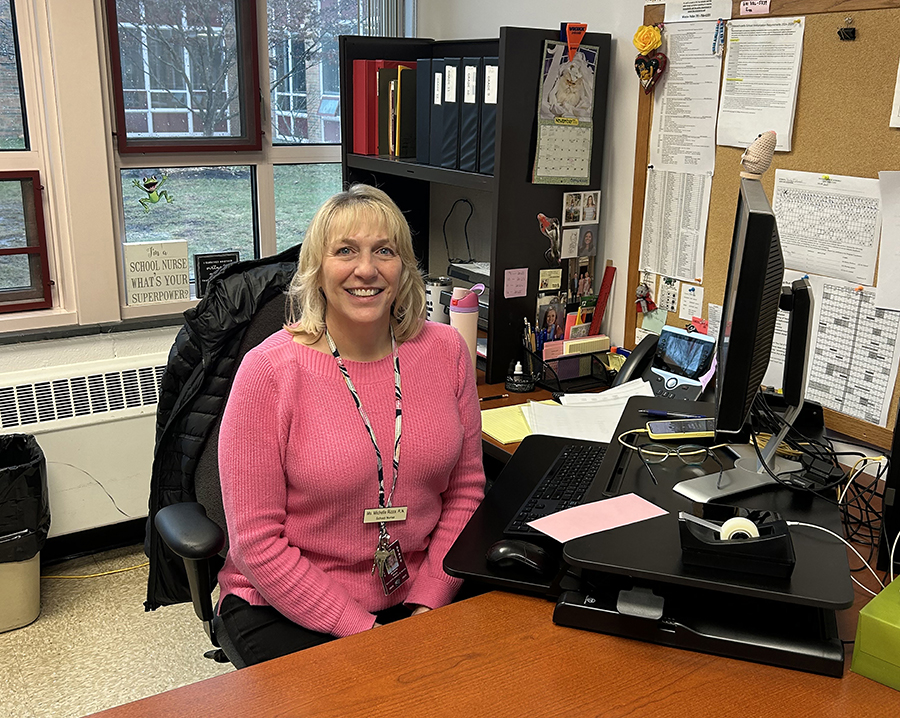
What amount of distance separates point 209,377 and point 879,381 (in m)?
1.36

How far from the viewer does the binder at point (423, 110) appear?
246 centimetres

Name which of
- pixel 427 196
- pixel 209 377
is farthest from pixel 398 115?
pixel 209 377

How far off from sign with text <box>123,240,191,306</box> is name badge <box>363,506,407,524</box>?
5.36 feet

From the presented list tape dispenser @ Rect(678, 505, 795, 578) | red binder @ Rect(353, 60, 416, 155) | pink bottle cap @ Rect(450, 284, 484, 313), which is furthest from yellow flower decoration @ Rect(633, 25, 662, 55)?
tape dispenser @ Rect(678, 505, 795, 578)

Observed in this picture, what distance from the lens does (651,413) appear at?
1691 mm

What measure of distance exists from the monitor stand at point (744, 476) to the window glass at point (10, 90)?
227cm

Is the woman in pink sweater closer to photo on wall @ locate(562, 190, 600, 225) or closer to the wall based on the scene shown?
photo on wall @ locate(562, 190, 600, 225)

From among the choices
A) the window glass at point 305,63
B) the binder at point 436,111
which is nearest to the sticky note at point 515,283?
the binder at point 436,111

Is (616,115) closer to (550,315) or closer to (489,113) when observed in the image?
(489,113)

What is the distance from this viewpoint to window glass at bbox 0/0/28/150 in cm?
250

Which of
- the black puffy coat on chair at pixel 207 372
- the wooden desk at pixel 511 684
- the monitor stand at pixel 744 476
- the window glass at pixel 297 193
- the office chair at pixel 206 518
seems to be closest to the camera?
the wooden desk at pixel 511 684

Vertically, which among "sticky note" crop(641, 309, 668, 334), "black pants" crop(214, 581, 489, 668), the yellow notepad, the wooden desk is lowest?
"black pants" crop(214, 581, 489, 668)

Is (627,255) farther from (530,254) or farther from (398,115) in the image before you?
(398,115)

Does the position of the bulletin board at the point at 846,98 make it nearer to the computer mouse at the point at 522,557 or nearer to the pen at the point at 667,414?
the pen at the point at 667,414
